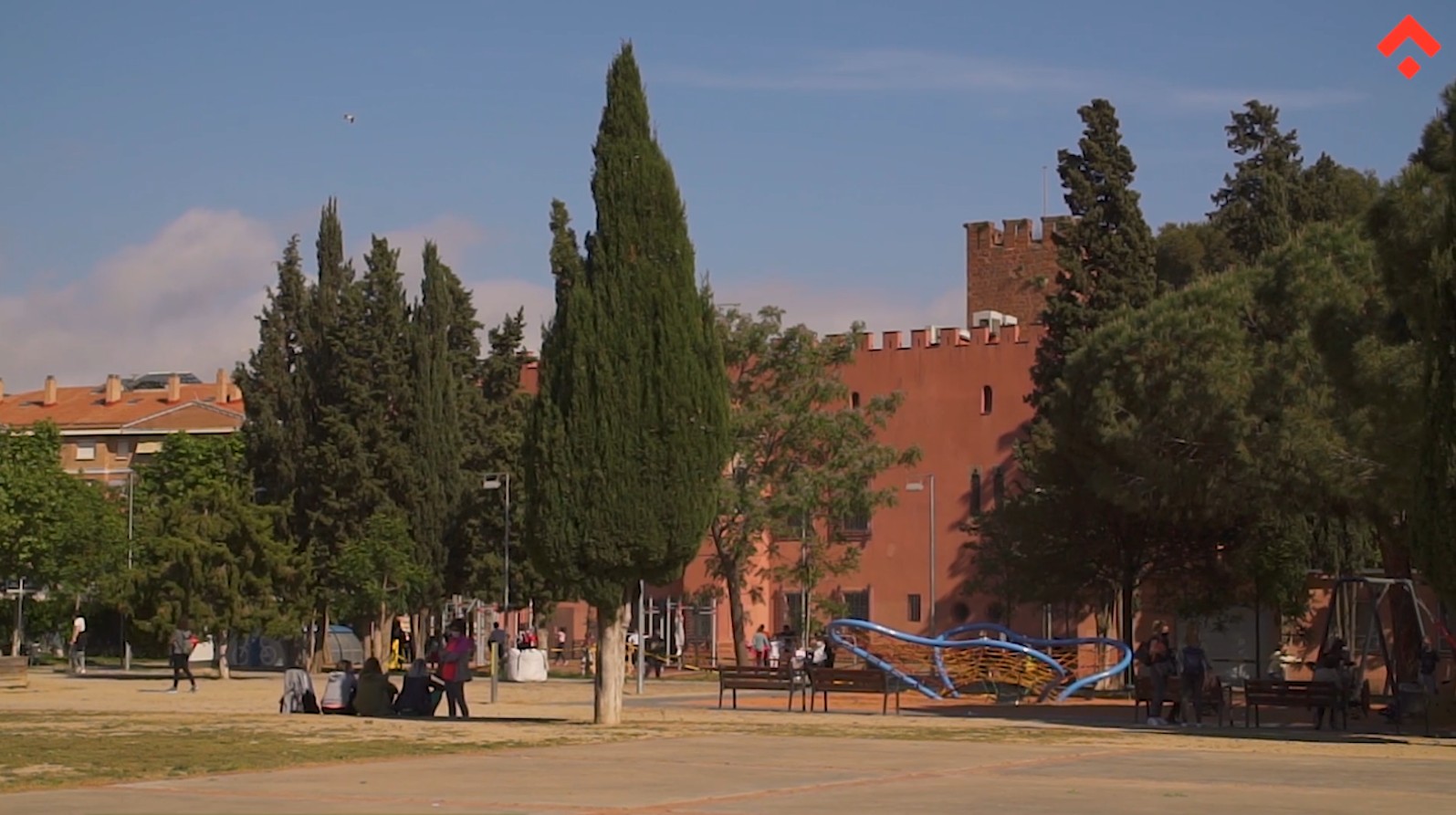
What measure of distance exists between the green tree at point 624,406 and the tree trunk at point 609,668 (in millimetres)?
19

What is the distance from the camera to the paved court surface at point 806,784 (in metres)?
13.9

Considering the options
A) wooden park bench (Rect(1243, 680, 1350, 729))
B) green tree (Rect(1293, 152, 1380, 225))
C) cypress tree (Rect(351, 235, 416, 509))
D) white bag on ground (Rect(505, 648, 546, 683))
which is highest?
green tree (Rect(1293, 152, 1380, 225))

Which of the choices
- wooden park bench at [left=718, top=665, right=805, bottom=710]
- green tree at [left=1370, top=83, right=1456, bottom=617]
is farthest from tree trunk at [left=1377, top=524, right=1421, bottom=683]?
wooden park bench at [left=718, top=665, right=805, bottom=710]


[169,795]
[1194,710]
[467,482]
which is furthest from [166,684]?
[169,795]

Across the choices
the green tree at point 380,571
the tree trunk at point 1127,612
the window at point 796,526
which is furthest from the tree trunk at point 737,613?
the tree trunk at point 1127,612

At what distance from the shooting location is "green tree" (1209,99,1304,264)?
50219 mm

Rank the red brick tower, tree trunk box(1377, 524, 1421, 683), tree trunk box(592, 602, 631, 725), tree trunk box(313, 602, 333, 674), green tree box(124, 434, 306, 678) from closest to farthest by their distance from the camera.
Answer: tree trunk box(592, 602, 631, 725) → tree trunk box(1377, 524, 1421, 683) → green tree box(124, 434, 306, 678) → tree trunk box(313, 602, 333, 674) → the red brick tower

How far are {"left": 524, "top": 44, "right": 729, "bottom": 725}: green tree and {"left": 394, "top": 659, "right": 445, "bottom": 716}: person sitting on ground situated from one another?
331 cm

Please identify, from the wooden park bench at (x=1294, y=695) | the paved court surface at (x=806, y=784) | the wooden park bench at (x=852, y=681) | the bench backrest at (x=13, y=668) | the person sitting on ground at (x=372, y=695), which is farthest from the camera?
the bench backrest at (x=13, y=668)

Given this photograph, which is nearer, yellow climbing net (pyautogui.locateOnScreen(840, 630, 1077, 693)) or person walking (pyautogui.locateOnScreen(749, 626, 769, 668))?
yellow climbing net (pyautogui.locateOnScreen(840, 630, 1077, 693))

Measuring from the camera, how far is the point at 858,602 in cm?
6391

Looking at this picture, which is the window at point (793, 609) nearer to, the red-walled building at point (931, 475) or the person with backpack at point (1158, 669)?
the red-walled building at point (931, 475)

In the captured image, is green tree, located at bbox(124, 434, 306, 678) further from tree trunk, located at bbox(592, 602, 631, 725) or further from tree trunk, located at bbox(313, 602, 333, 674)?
tree trunk, located at bbox(592, 602, 631, 725)

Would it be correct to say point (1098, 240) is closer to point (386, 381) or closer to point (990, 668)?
point (990, 668)
